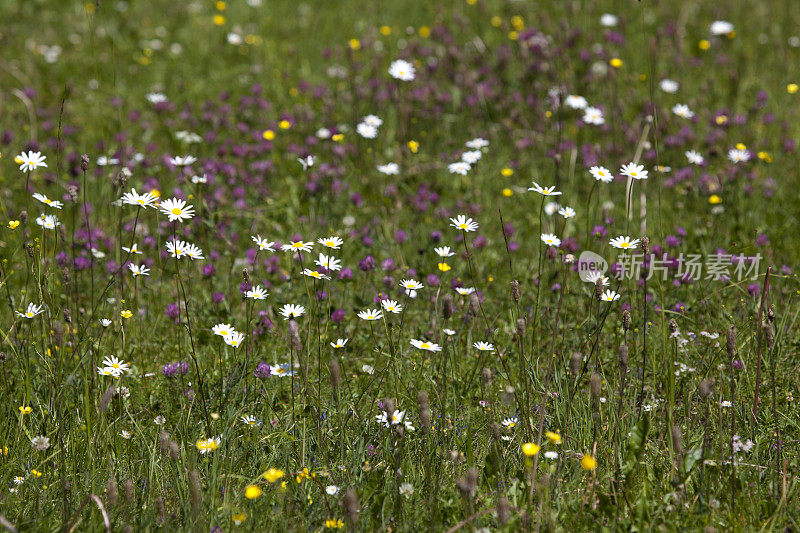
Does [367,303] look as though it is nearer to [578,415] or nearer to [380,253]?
[380,253]

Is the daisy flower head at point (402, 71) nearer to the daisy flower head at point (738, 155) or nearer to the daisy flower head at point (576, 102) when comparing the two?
the daisy flower head at point (576, 102)

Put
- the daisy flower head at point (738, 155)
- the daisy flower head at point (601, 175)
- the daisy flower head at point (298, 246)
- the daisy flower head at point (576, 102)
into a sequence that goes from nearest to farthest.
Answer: the daisy flower head at point (298, 246) < the daisy flower head at point (601, 175) < the daisy flower head at point (738, 155) < the daisy flower head at point (576, 102)

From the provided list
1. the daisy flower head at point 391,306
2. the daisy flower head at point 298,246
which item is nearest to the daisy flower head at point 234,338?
the daisy flower head at point 298,246

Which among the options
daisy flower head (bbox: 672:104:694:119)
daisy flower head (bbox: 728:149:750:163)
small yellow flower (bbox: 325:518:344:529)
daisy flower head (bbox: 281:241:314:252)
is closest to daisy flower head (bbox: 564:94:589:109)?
daisy flower head (bbox: 672:104:694:119)

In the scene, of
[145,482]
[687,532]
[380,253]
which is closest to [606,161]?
[380,253]

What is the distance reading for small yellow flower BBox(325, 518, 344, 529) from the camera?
221 cm

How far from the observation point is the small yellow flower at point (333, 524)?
2.21 meters

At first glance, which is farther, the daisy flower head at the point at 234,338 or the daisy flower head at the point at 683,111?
the daisy flower head at the point at 683,111

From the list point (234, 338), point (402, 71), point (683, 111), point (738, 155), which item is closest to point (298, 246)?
point (234, 338)

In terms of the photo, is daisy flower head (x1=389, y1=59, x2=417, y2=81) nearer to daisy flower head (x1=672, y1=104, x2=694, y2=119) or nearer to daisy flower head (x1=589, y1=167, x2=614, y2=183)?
daisy flower head (x1=672, y1=104, x2=694, y2=119)

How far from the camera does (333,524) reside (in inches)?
87.0

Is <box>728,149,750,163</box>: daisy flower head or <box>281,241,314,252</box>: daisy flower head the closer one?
<box>281,241,314,252</box>: daisy flower head

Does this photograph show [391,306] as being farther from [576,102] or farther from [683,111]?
[683,111]

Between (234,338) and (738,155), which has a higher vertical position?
(738,155)
